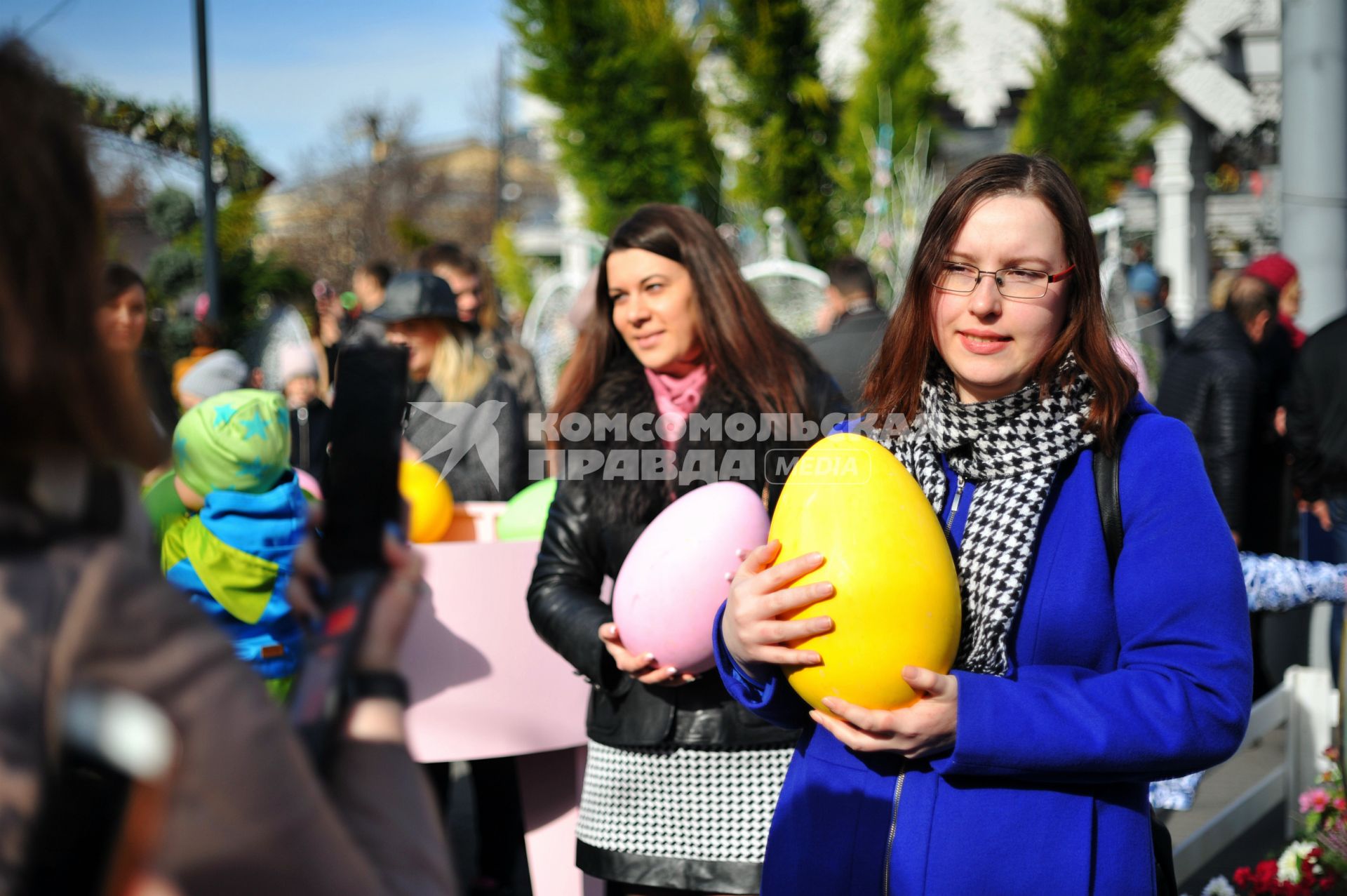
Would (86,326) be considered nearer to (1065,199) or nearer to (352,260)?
(1065,199)

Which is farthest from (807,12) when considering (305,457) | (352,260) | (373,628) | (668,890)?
(352,260)

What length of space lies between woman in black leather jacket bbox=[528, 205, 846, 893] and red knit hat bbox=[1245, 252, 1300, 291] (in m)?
4.56

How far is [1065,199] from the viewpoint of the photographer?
1.76 m

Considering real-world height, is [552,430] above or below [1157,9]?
below

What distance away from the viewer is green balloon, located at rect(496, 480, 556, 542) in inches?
135

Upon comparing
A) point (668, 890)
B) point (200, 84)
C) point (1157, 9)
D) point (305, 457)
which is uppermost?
point (1157, 9)

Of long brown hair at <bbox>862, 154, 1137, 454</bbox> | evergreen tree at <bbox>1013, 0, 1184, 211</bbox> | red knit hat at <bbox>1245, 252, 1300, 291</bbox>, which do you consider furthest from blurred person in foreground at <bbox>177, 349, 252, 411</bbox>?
evergreen tree at <bbox>1013, 0, 1184, 211</bbox>

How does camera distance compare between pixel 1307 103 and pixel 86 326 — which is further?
pixel 1307 103

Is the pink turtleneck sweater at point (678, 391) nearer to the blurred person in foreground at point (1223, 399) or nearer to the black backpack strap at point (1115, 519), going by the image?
the black backpack strap at point (1115, 519)

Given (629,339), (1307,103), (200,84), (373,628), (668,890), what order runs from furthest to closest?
(200,84) < (1307,103) < (629,339) < (668,890) < (373,628)

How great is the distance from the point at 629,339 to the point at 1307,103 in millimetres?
5519

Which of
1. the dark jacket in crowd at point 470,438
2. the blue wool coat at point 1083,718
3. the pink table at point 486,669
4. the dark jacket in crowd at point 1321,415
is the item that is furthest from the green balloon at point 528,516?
the dark jacket in crowd at point 1321,415

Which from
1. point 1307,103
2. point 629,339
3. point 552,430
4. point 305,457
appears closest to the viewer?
point 629,339

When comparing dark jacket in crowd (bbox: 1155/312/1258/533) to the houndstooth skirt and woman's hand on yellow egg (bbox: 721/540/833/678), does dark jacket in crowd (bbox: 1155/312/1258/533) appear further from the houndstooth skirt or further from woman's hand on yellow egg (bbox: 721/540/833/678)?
woman's hand on yellow egg (bbox: 721/540/833/678)
